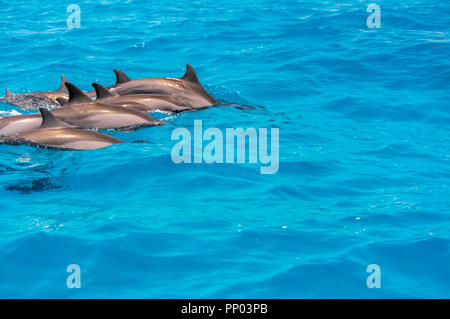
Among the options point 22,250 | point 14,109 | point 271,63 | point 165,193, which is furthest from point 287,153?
point 271,63

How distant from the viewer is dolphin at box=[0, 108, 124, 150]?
9.73 metres

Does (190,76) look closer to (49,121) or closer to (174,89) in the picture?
(174,89)

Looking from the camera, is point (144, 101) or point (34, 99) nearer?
point (144, 101)

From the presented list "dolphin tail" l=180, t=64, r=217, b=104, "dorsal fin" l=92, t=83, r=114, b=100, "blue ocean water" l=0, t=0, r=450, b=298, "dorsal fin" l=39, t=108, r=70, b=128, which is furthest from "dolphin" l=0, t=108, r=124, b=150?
"dolphin tail" l=180, t=64, r=217, b=104

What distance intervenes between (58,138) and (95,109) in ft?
4.62

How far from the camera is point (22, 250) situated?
261 inches

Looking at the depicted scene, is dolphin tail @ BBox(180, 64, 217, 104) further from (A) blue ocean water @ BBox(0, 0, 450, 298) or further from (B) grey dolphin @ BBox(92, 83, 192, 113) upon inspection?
(A) blue ocean water @ BBox(0, 0, 450, 298)

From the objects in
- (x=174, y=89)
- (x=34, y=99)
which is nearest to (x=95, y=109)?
(x=174, y=89)

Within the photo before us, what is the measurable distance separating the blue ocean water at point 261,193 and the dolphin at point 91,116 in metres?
0.33

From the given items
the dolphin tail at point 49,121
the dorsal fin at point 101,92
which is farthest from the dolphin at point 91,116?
the dorsal fin at point 101,92

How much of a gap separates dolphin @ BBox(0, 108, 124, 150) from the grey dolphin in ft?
6.17

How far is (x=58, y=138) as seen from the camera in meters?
9.80
